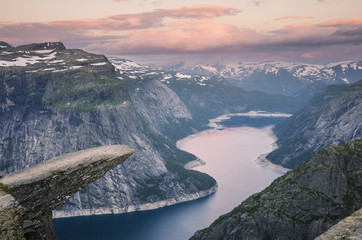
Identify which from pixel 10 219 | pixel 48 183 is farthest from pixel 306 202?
pixel 10 219

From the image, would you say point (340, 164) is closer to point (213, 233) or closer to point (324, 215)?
point (324, 215)

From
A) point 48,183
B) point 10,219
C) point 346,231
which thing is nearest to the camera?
point 346,231

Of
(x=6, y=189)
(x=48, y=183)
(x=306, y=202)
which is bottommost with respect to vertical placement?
(x=306, y=202)

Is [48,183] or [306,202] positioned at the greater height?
[48,183]

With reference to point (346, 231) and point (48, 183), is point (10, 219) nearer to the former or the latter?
point (48, 183)

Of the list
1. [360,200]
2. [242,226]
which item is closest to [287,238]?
[242,226]

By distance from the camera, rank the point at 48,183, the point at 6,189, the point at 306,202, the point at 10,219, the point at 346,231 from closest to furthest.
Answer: the point at 346,231 < the point at 10,219 < the point at 6,189 < the point at 48,183 < the point at 306,202

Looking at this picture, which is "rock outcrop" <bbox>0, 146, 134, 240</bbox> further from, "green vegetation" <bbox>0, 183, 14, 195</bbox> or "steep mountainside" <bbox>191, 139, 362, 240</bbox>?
"steep mountainside" <bbox>191, 139, 362, 240</bbox>

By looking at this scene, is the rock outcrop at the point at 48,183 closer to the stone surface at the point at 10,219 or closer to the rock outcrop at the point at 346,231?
the stone surface at the point at 10,219
